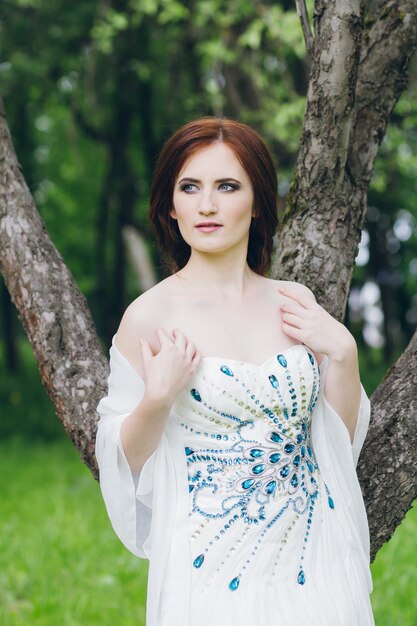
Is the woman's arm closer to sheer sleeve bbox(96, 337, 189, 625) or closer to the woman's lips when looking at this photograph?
sheer sleeve bbox(96, 337, 189, 625)

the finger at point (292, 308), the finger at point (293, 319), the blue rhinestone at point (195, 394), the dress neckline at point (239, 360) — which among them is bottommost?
the blue rhinestone at point (195, 394)

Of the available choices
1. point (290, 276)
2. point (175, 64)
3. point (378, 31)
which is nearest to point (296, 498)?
point (290, 276)

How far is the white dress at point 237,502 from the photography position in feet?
7.02

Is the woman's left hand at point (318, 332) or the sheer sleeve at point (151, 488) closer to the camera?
the sheer sleeve at point (151, 488)

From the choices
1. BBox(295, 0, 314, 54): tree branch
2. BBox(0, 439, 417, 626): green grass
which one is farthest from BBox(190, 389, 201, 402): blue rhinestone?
BBox(0, 439, 417, 626): green grass

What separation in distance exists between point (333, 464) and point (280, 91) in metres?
7.54

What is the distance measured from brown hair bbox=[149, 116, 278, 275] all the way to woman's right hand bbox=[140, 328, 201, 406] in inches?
19.0

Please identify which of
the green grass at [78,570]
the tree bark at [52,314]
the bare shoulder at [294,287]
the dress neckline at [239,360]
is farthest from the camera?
the green grass at [78,570]

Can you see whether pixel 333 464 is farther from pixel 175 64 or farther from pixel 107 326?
pixel 107 326

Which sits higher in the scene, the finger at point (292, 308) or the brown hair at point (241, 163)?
the brown hair at point (241, 163)

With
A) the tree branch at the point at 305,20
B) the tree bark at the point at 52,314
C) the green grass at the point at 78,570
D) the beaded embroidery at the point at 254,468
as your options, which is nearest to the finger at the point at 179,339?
the beaded embroidery at the point at 254,468

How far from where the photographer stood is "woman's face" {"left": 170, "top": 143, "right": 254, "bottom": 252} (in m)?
2.27

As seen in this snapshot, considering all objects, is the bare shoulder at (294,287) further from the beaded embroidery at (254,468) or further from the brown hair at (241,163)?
the beaded embroidery at (254,468)

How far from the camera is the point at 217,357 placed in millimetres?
2184
